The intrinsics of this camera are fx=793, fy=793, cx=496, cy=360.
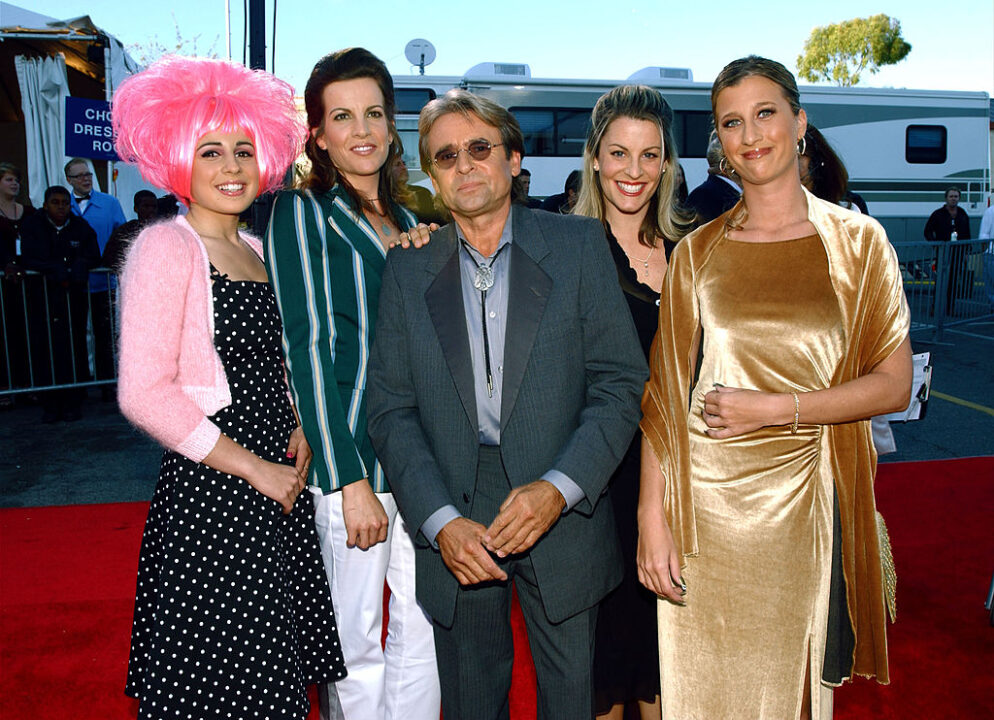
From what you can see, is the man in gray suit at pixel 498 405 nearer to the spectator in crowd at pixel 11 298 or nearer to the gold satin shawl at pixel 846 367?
the gold satin shawl at pixel 846 367

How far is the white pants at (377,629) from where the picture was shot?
230 centimetres

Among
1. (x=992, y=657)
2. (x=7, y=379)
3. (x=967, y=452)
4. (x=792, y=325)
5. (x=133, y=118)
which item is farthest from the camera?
(x=7, y=379)

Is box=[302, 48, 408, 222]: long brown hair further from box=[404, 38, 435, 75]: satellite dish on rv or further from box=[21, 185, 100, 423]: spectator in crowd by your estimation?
box=[404, 38, 435, 75]: satellite dish on rv

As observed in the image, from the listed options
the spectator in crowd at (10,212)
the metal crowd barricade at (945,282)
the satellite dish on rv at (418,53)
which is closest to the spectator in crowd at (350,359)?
the spectator in crowd at (10,212)

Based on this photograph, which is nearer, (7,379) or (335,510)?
(335,510)

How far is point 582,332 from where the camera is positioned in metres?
2.11

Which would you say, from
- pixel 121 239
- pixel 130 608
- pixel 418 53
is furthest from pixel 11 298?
pixel 418 53

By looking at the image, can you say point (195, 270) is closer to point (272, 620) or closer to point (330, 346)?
point (330, 346)

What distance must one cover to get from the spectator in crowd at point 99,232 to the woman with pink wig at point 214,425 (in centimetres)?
634

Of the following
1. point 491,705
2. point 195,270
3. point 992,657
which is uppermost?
point 195,270

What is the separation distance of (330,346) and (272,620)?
75 centimetres

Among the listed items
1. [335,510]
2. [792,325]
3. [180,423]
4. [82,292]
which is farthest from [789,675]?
[82,292]

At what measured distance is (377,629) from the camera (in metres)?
2.33

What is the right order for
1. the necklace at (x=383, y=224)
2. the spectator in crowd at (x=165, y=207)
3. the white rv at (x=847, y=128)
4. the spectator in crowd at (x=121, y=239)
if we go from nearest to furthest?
the necklace at (x=383, y=224), the spectator in crowd at (x=121, y=239), the spectator in crowd at (x=165, y=207), the white rv at (x=847, y=128)
